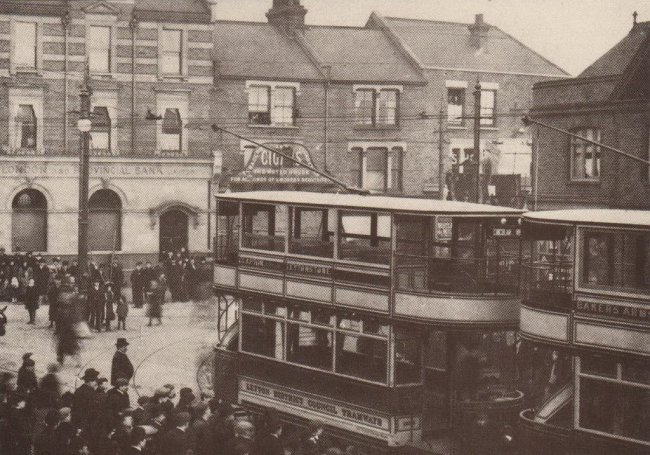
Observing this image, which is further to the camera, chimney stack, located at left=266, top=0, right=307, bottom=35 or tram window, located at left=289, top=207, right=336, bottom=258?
chimney stack, located at left=266, top=0, right=307, bottom=35

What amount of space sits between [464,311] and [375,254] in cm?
173

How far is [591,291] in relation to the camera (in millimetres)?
12359

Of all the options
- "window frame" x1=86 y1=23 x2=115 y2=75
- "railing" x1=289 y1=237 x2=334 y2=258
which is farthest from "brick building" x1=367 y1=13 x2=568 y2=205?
"railing" x1=289 y1=237 x2=334 y2=258

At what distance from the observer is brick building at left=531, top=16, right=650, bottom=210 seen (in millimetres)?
26781

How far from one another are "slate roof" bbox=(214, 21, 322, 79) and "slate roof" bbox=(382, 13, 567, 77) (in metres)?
5.13

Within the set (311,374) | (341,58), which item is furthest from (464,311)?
(341,58)

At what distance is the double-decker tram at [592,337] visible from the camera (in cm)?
1187

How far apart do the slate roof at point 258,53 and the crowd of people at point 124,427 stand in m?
25.6

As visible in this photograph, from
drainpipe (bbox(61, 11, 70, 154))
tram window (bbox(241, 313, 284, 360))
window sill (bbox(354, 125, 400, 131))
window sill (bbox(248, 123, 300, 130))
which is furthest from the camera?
window sill (bbox(354, 125, 400, 131))

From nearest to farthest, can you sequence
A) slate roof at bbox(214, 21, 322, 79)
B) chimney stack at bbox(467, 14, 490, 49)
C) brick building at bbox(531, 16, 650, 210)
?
brick building at bbox(531, 16, 650, 210), slate roof at bbox(214, 21, 322, 79), chimney stack at bbox(467, 14, 490, 49)

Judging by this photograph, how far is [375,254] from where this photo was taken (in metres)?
15.0

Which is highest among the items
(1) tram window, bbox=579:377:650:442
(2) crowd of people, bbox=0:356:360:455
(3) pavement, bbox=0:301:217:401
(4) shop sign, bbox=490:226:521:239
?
(4) shop sign, bbox=490:226:521:239

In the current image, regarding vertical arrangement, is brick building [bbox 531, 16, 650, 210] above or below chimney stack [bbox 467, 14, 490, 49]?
below

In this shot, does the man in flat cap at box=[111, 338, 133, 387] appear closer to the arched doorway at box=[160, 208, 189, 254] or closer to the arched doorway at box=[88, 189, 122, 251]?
the arched doorway at box=[88, 189, 122, 251]
